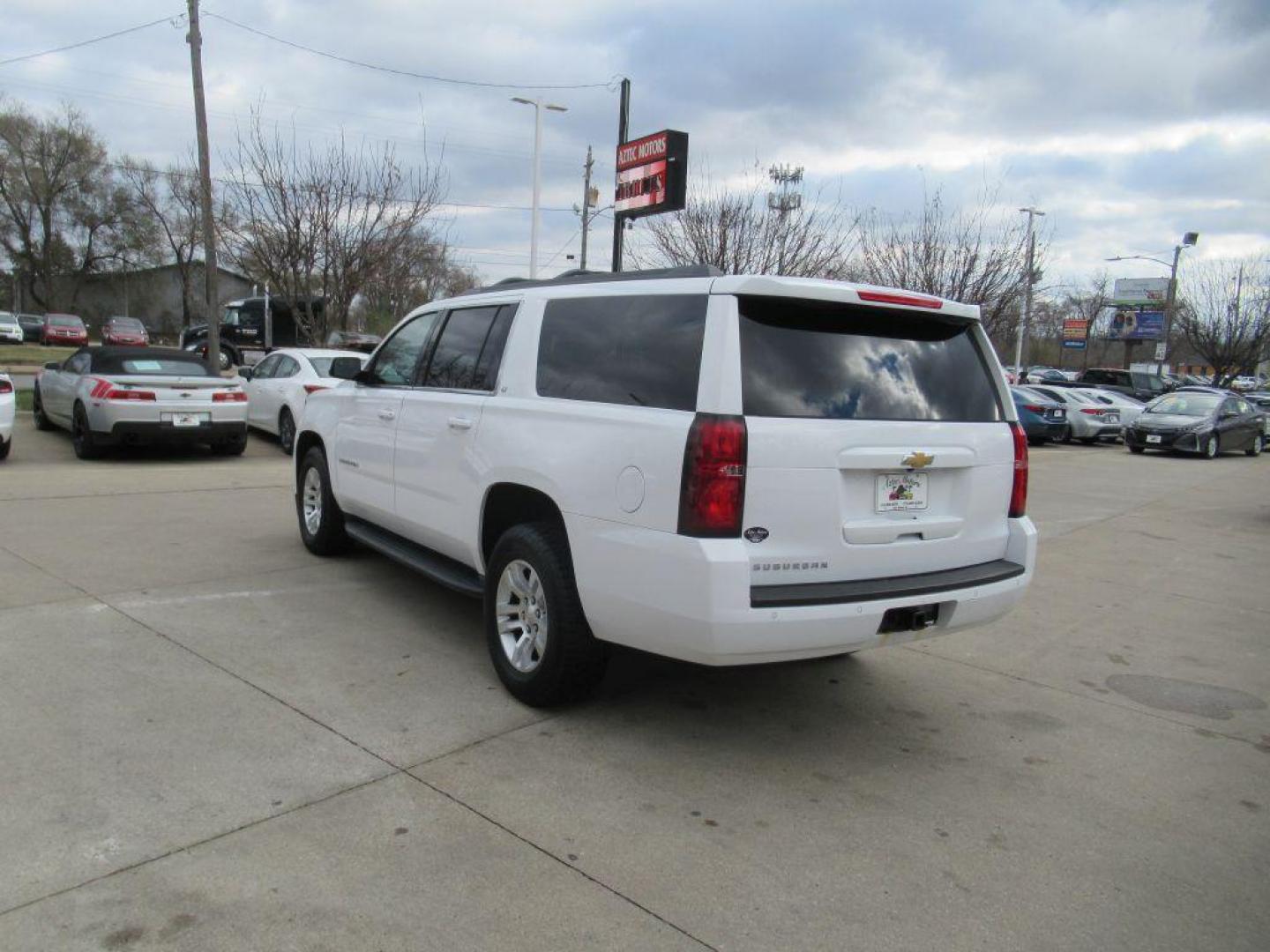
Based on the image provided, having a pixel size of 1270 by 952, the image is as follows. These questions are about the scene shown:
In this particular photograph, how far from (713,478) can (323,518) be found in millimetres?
4214

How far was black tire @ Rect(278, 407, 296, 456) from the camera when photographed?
518 inches

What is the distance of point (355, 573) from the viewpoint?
6.40 m

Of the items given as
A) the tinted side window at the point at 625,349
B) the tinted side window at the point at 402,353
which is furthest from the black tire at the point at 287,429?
the tinted side window at the point at 625,349

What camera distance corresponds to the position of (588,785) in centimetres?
350

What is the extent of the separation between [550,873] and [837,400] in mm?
2005

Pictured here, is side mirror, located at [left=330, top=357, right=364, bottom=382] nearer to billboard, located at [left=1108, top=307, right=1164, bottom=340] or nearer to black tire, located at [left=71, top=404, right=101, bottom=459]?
black tire, located at [left=71, top=404, right=101, bottom=459]

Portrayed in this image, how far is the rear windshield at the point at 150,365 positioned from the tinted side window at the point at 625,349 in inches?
351

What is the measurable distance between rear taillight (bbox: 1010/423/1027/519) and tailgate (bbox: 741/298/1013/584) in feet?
0.25

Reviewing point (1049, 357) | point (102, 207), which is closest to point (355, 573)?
point (102, 207)

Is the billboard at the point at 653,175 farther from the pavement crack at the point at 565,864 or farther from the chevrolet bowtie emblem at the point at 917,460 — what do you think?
the pavement crack at the point at 565,864

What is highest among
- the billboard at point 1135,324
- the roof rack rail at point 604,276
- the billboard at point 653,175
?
the billboard at point 1135,324

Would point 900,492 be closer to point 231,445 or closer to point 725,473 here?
point 725,473

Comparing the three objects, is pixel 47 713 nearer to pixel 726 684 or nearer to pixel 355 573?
pixel 355 573

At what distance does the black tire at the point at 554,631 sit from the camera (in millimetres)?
3893
